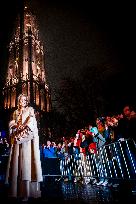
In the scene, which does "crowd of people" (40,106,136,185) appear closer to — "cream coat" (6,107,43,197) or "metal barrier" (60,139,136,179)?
"metal barrier" (60,139,136,179)

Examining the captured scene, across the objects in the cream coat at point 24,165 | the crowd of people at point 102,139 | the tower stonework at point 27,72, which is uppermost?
the tower stonework at point 27,72

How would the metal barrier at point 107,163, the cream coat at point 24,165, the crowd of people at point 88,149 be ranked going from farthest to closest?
1. the metal barrier at point 107,163
2. the crowd of people at point 88,149
3. the cream coat at point 24,165

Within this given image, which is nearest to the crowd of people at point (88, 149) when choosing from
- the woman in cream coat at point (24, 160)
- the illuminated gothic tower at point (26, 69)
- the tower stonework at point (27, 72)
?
the woman in cream coat at point (24, 160)

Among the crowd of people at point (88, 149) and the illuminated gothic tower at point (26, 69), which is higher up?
the illuminated gothic tower at point (26, 69)

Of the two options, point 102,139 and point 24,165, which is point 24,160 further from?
point 102,139

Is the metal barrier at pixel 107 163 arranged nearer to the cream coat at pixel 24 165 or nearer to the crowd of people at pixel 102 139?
the crowd of people at pixel 102 139

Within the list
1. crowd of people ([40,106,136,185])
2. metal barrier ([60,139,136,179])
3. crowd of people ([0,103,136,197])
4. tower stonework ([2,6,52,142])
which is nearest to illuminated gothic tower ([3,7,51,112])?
tower stonework ([2,6,52,142])

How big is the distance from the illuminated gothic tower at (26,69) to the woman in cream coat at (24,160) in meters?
57.3

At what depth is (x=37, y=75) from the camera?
227ft

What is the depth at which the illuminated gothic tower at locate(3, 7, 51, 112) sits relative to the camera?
214 feet

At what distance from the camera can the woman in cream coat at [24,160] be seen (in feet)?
15.4

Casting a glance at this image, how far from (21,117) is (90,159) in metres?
5.36

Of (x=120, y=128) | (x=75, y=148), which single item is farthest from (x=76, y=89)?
(x=120, y=128)

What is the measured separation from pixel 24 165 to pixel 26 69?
→ 6526 centimetres
